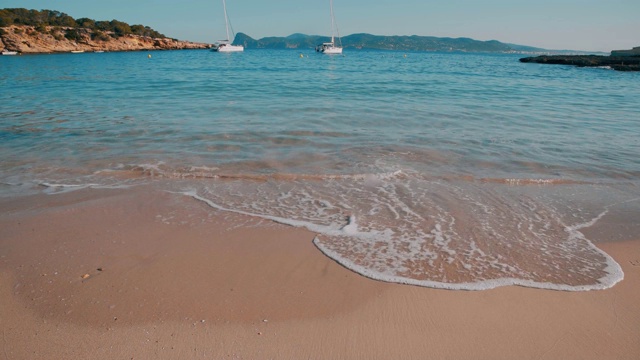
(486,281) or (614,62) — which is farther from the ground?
(614,62)

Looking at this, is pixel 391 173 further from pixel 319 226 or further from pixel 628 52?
pixel 628 52

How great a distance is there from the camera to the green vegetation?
263 ft

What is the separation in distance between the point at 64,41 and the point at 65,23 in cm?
2364

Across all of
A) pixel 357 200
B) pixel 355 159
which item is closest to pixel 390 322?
pixel 357 200

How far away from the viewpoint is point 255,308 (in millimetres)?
2975

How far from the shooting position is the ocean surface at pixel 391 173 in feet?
12.8

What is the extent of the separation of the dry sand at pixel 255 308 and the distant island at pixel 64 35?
287 ft

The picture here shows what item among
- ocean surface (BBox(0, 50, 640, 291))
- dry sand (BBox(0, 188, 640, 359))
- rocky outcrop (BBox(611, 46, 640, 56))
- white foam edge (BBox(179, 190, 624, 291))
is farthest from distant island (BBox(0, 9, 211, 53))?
rocky outcrop (BBox(611, 46, 640, 56))

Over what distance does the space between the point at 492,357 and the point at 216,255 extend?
252 cm

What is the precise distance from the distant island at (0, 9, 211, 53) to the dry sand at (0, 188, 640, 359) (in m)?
87.4

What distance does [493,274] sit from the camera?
3.52m

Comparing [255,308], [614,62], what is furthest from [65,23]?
[255,308]

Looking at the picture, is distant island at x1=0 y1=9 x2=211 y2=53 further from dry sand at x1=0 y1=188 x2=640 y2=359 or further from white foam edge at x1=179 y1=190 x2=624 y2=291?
white foam edge at x1=179 y1=190 x2=624 y2=291

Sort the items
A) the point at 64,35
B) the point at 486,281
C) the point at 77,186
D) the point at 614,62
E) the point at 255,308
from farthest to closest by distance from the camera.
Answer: the point at 64,35 → the point at 614,62 → the point at 77,186 → the point at 486,281 → the point at 255,308
